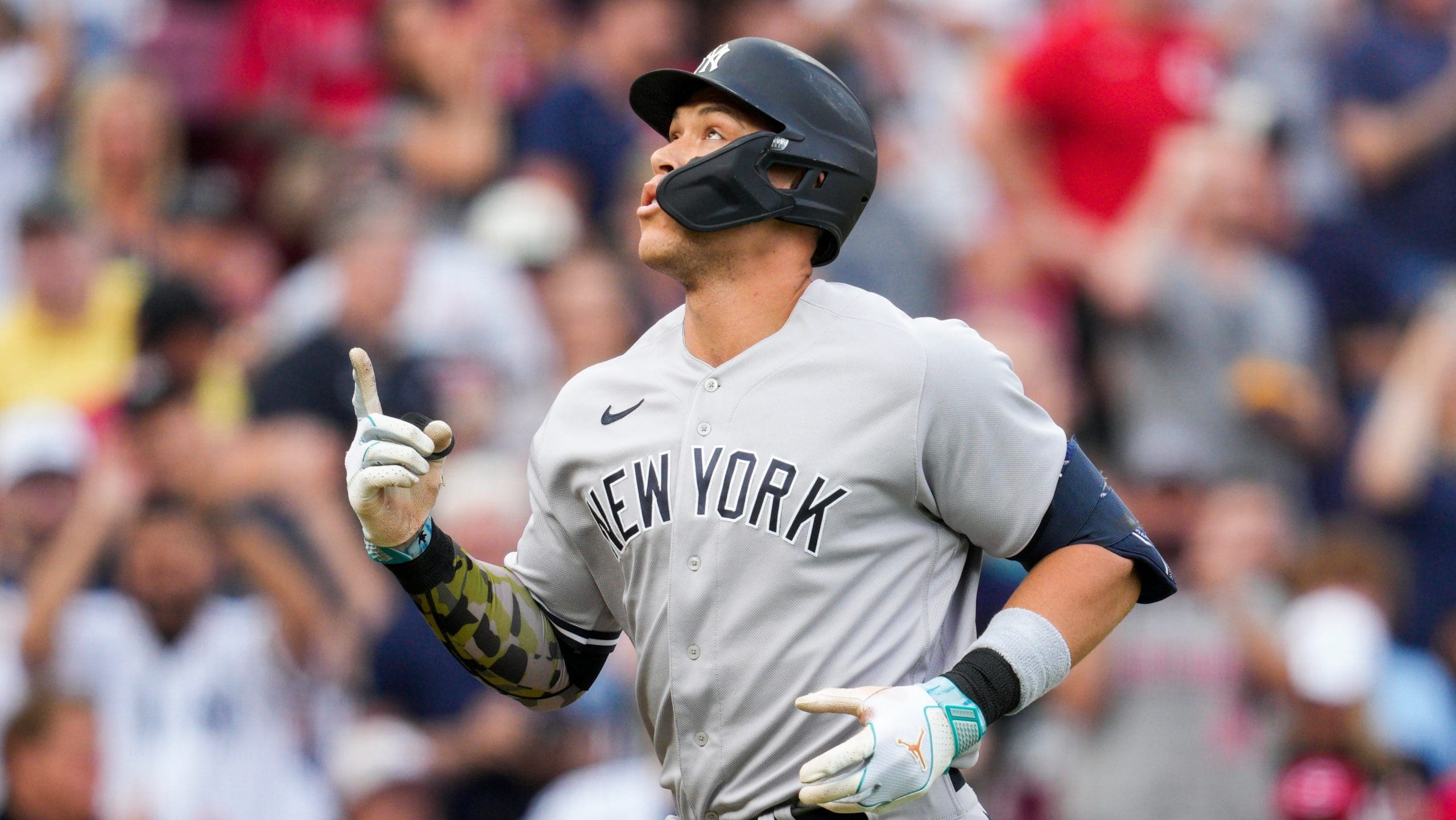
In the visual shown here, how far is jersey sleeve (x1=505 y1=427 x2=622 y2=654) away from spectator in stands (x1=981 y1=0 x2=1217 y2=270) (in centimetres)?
485

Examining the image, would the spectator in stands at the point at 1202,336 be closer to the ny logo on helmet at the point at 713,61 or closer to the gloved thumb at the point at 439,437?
the ny logo on helmet at the point at 713,61

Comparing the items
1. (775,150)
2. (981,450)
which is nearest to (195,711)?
(775,150)

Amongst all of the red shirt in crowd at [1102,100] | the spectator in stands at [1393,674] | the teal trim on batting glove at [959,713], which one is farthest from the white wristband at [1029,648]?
the red shirt in crowd at [1102,100]

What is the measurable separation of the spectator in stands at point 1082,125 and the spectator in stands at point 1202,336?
0.13 metres

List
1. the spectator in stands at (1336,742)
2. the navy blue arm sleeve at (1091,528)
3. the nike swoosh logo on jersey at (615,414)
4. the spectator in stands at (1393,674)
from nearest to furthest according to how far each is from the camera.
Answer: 1. the navy blue arm sleeve at (1091,528)
2. the nike swoosh logo on jersey at (615,414)
3. the spectator in stands at (1336,742)
4. the spectator in stands at (1393,674)

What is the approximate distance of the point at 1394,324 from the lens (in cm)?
889

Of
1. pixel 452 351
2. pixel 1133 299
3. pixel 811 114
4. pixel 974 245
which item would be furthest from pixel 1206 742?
pixel 811 114

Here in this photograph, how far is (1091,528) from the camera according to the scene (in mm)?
3621

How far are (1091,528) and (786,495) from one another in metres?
0.58

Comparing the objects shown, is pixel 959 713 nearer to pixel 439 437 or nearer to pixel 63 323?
pixel 439 437

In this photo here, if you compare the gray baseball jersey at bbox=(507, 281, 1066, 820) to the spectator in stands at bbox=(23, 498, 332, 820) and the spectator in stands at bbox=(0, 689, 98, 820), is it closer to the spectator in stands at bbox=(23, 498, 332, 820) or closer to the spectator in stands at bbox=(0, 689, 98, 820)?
the spectator in stands at bbox=(0, 689, 98, 820)

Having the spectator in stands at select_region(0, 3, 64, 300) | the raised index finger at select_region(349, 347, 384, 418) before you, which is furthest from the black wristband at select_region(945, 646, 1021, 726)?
the spectator in stands at select_region(0, 3, 64, 300)

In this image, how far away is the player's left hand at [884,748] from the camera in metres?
3.22

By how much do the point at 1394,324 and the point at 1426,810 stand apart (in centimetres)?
261
